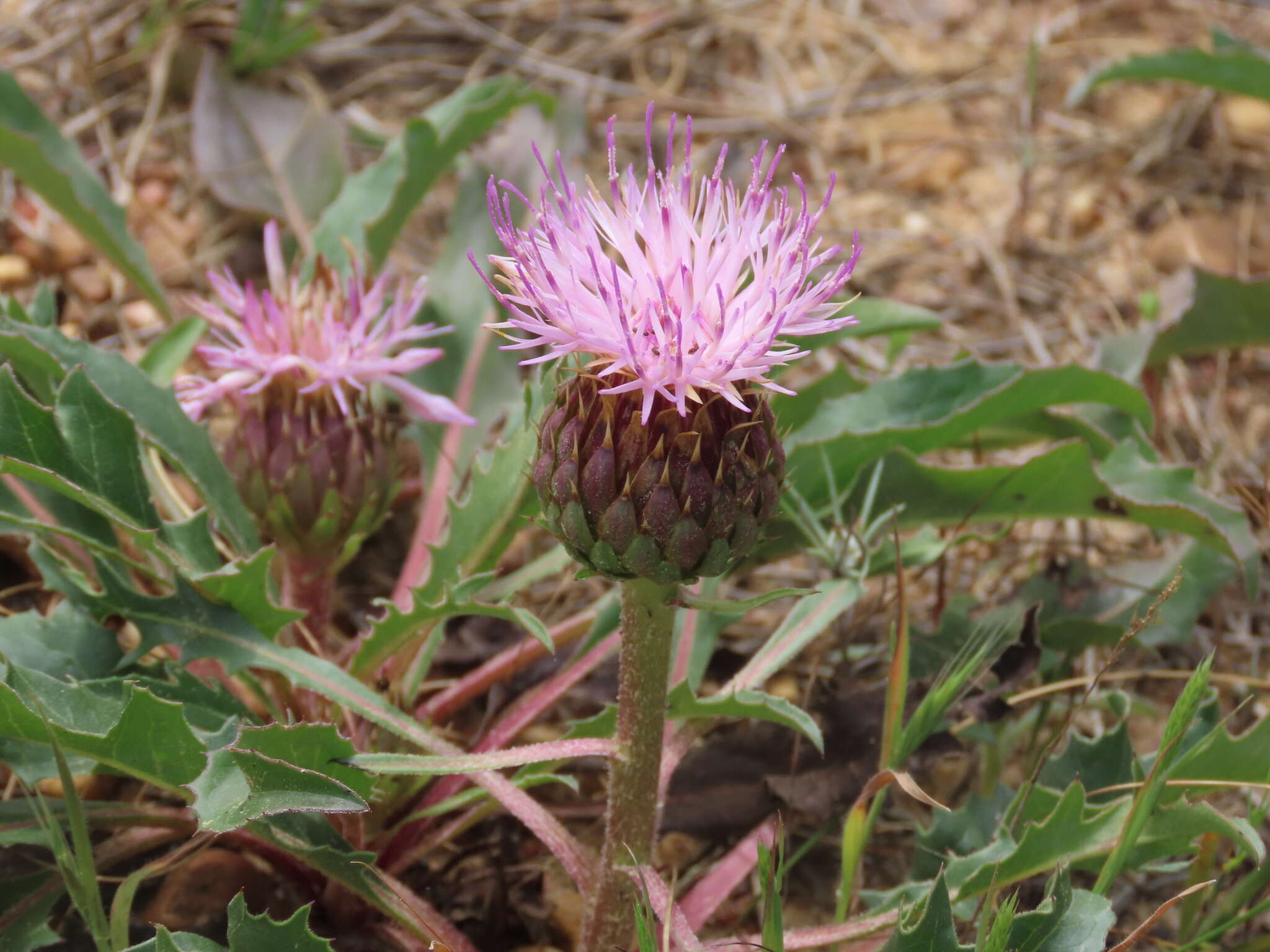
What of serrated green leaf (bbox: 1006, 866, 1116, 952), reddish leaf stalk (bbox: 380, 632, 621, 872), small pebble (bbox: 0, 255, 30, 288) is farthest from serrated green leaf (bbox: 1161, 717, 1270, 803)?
small pebble (bbox: 0, 255, 30, 288)

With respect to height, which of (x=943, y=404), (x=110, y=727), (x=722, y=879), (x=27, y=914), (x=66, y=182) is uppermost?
(x=66, y=182)

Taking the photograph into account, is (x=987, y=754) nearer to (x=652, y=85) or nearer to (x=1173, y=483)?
(x=1173, y=483)

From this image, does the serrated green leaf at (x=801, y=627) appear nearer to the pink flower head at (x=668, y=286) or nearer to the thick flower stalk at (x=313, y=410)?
the pink flower head at (x=668, y=286)

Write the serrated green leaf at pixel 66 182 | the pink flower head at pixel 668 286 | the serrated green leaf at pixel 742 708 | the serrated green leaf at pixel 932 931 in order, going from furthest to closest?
the serrated green leaf at pixel 66 182, the serrated green leaf at pixel 742 708, the serrated green leaf at pixel 932 931, the pink flower head at pixel 668 286

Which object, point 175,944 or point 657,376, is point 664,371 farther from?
point 175,944

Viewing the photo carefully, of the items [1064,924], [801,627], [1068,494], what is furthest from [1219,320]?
[1064,924]

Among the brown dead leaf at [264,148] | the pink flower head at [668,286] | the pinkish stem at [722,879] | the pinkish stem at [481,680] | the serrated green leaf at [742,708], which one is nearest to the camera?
the pink flower head at [668,286]

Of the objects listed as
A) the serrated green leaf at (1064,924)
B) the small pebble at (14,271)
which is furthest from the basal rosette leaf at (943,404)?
the small pebble at (14,271)
